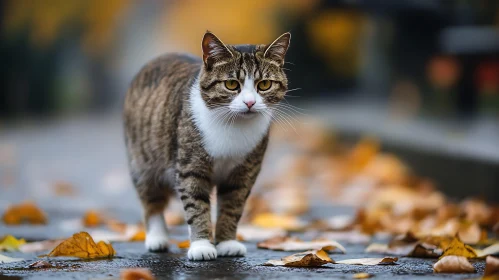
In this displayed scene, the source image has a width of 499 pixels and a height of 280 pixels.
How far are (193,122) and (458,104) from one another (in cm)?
666

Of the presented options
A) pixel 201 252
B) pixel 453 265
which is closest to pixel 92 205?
pixel 201 252

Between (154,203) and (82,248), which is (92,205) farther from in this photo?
(82,248)

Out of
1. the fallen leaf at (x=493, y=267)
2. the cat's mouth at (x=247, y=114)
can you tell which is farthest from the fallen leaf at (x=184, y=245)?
the fallen leaf at (x=493, y=267)

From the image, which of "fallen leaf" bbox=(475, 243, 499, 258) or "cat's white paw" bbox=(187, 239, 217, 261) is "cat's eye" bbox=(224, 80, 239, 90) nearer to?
"cat's white paw" bbox=(187, 239, 217, 261)

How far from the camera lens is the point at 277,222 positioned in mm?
6574

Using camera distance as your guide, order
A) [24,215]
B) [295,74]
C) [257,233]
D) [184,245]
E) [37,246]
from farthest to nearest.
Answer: [295,74]
[24,215]
[257,233]
[184,245]
[37,246]

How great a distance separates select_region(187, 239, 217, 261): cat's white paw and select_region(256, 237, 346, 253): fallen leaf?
0.56m

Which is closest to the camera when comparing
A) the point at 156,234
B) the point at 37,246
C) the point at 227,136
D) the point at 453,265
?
the point at 453,265

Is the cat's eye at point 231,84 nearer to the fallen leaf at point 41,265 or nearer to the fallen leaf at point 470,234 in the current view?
the fallen leaf at point 41,265

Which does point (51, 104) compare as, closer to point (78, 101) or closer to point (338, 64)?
point (78, 101)

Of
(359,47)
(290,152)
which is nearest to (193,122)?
(290,152)

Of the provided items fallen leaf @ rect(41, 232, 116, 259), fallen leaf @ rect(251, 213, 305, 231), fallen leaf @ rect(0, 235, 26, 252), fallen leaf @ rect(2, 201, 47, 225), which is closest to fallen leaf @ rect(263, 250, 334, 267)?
fallen leaf @ rect(41, 232, 116, 259)

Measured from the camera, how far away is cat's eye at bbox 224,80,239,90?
4789mm

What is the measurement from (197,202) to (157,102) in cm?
82
